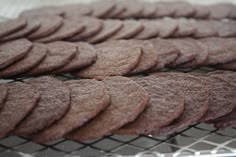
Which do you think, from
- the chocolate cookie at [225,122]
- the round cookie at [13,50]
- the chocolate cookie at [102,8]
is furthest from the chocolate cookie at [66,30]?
the chocolate cookie at [225,122]

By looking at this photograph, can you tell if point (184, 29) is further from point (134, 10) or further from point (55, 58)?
point (55, 58)

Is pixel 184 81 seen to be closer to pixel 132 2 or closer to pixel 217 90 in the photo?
pixel 217 90

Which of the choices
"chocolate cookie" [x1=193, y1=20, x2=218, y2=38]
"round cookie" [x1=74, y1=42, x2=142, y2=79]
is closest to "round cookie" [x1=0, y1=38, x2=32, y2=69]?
"round cookie" [x1=74, y1=42, x2=142, y2=79]

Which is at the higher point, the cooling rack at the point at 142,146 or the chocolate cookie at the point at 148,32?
the chocolate cookie at the point at 148,32

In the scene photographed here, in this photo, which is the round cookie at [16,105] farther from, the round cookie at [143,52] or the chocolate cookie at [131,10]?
the chocolate cookie at [131,10]

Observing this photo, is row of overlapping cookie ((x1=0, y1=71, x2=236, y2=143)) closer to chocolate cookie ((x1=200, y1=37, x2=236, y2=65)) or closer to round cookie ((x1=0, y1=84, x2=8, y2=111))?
round cookie ((x1=0, y1=84, x2=8, y2=111))

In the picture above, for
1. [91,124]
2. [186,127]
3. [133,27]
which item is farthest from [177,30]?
A: [91,124]
